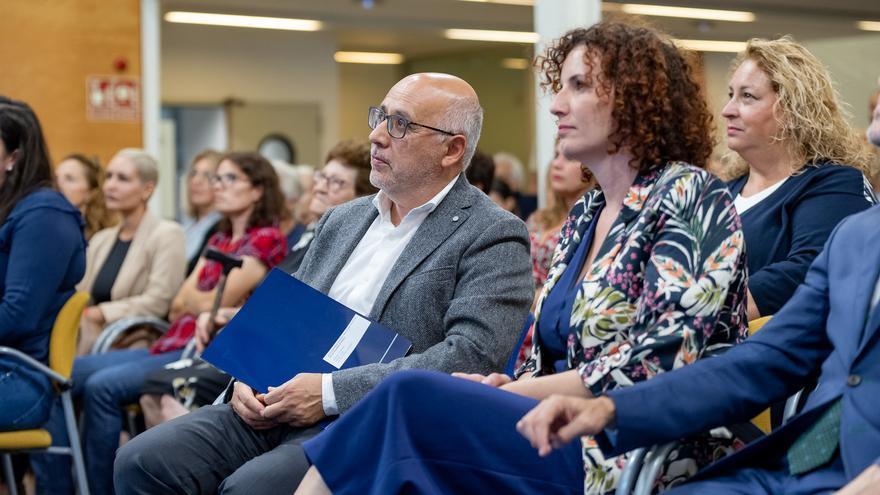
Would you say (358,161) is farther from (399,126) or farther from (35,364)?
(399,126)

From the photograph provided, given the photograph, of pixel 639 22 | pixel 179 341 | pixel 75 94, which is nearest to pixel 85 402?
pixel 179 341

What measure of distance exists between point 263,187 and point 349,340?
2328 mm

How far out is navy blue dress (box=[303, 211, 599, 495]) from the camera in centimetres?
181

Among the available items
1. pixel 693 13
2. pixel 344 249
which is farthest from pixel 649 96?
pixel 693 13

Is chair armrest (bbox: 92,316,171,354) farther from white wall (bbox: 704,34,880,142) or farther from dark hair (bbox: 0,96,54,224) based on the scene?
white wall (bbox: 704,34,880,142)

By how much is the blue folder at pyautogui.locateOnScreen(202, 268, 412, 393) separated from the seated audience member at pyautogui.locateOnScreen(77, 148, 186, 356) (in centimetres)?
242

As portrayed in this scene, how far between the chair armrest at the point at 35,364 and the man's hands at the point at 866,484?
2.77m

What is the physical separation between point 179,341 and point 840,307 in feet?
10.4

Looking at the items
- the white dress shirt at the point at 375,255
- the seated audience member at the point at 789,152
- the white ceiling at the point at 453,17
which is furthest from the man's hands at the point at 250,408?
the white ceiling at the point at 453,17

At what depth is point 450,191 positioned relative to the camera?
107 inches

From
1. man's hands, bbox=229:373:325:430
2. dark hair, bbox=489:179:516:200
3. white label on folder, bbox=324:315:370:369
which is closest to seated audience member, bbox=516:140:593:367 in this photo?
white label on folder, bbox=324:315:370:369

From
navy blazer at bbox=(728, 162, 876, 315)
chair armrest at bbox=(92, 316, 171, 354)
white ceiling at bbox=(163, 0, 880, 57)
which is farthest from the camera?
white ceiling at bbox=(163, 0, 880, 57)

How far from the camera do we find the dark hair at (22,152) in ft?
12.7

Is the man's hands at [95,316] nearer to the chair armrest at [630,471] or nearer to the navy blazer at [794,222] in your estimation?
the navy blazer at [794,222]
